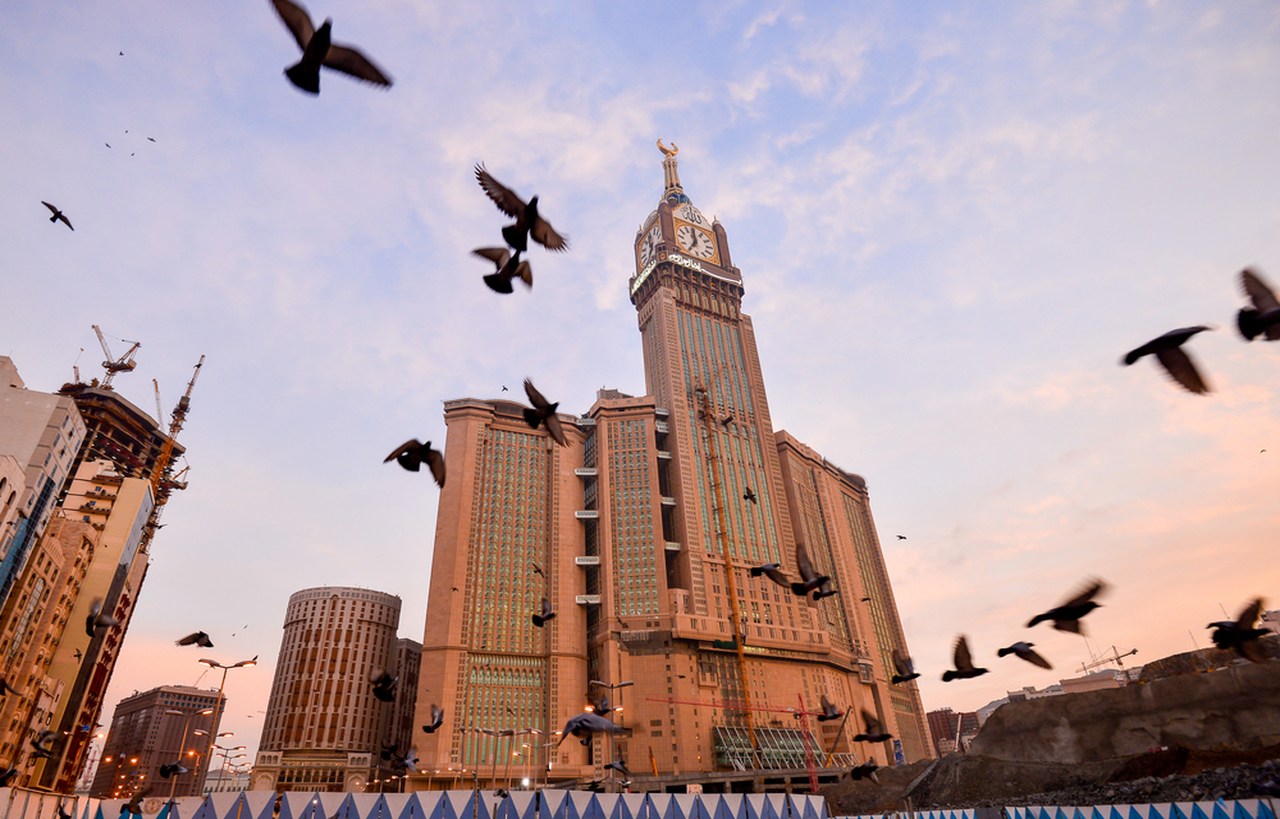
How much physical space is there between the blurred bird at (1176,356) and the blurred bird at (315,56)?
1379cm

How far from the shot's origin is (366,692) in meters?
158

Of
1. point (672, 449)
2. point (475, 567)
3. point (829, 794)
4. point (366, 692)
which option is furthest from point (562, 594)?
point (829, 794)

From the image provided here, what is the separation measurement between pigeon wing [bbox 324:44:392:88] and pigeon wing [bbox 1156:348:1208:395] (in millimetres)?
14344

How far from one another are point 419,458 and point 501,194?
6.31 metres

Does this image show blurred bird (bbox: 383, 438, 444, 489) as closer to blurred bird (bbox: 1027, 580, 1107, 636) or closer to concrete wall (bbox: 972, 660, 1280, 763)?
blurred bird (bbox: 1027, 580, 1107, 636)

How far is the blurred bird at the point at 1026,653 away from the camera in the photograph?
1784 centimetres

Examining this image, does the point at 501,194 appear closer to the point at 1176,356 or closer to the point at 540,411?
the point at 540,411

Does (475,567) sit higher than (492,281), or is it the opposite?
(475,567)

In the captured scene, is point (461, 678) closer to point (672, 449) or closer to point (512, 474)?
point (512, 474)

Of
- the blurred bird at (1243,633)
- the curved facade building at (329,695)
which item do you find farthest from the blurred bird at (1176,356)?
the curved facade building at (329,695)

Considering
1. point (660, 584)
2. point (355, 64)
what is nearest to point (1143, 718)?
point (355, 64)

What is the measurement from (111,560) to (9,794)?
10806cm

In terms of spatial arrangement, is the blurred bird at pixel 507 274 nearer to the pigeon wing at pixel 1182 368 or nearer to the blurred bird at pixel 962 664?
the pigeon wing at pixel 1182 368

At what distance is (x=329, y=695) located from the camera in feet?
506
